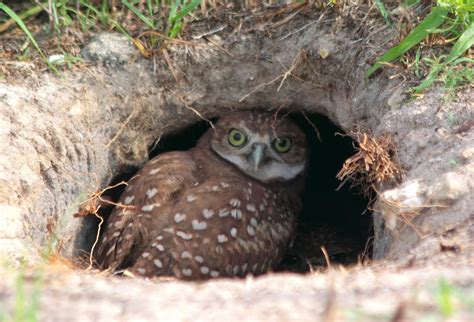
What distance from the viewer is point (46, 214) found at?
15.0ft

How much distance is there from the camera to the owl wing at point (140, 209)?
4688 mm

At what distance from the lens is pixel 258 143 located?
18.9ft

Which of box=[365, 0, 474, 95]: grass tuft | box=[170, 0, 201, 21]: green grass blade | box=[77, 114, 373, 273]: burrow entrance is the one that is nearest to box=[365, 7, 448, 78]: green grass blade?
box=[365, 0, 474, 95]: grass tuft

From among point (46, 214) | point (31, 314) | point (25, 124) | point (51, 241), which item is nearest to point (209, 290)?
point (31, 314)

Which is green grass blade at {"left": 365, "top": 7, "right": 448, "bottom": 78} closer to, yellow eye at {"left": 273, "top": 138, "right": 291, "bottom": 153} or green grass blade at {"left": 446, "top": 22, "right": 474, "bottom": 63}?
green grass blade at {"left": 446, "top": 22, "right": 474, "bottom": 63}

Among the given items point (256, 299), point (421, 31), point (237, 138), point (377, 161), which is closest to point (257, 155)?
point (237, 138)

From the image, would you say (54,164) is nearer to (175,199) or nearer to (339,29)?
(175,199)

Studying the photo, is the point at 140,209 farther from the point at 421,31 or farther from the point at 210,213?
the point at 421,31

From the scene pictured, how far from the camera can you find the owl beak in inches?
221

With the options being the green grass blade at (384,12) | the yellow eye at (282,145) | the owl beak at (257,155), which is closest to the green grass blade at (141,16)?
the owl beak at (257,155)

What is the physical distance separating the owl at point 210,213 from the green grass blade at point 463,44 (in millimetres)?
1527

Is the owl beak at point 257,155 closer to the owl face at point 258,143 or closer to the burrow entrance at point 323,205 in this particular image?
the owl face at point 258,143

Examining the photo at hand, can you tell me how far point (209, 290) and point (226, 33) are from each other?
2.65 meters

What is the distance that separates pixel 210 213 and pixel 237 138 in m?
1.20
